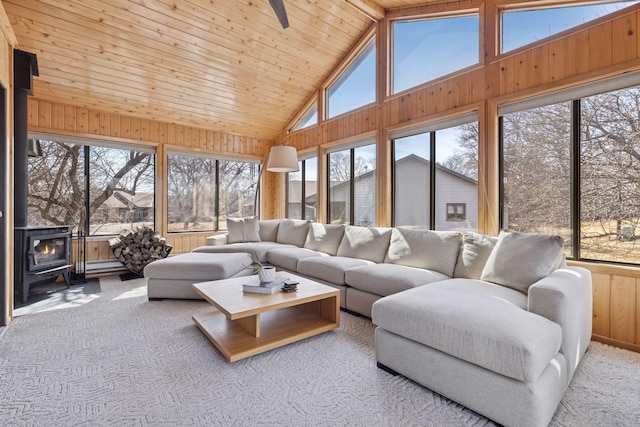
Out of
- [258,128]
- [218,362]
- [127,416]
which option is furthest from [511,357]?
[258,128]

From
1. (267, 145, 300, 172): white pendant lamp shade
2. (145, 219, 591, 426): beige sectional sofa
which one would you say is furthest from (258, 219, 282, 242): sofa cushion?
(145, 219, 591, 426): beige sectional sofa

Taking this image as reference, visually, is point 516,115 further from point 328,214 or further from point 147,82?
point 147,82

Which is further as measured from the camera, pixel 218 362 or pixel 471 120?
pixel 471 120

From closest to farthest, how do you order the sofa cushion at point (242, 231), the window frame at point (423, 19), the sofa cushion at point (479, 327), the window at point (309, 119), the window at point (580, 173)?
the sofa cushion at point (479, 327) → the window at point (580, 173) → the window frame at point (423, 19) → the sofa cushion at point (242, 231) → the window at point (309, 119)

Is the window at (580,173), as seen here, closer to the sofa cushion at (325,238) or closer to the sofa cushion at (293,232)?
the sofa cushion at (325,238)

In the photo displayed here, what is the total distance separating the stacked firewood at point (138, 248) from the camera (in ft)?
14.8

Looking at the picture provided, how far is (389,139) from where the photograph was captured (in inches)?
167

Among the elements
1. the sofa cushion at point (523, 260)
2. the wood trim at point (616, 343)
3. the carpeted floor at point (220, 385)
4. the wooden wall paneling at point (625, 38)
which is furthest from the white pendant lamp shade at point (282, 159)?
the wood trim at point (616, 343)

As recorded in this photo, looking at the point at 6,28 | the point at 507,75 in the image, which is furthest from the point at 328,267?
the point at 6,28

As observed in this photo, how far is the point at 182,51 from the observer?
4023mm

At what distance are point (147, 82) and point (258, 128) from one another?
84.4 inches

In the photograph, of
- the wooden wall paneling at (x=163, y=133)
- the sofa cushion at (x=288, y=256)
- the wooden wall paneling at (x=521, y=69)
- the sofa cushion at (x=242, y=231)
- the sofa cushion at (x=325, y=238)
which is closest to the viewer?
the wooden wall paneling at (x=521, y=69)

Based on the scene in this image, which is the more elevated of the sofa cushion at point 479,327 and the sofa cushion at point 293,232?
the sofa cushion at point 293,232

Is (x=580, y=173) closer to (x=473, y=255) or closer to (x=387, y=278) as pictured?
(x=473, y=255)
